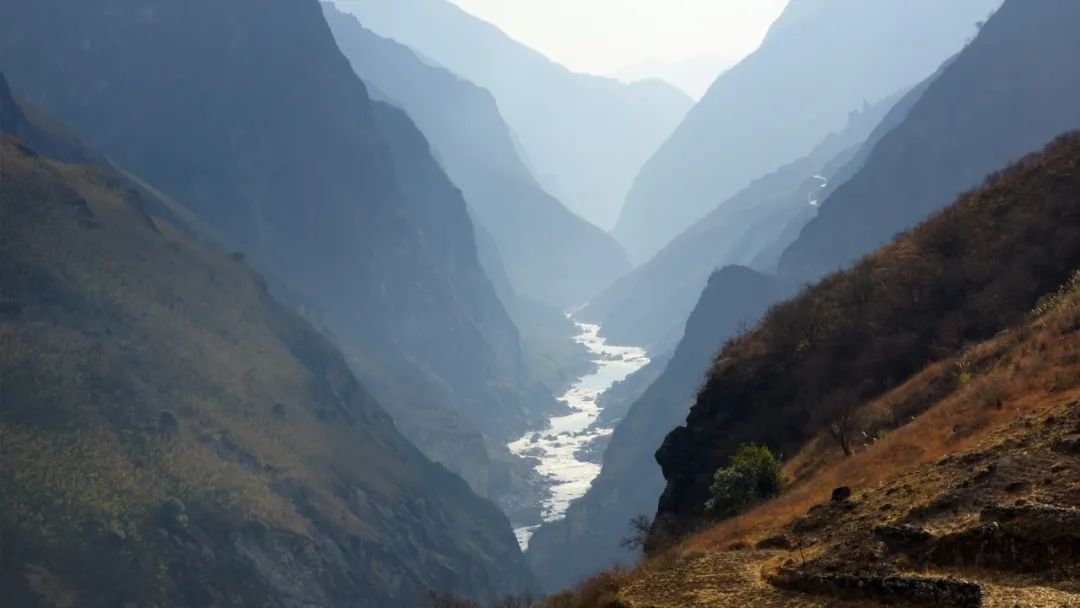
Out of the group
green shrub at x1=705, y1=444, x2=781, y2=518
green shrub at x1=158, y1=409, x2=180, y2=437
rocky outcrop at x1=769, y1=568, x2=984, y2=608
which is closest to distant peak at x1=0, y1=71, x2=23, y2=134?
green shrub at x1=158, y1=409, x2=180, y2=437

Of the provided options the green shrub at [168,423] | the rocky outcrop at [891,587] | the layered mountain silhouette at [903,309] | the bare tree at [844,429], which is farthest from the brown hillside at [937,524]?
the green shrub at [168,423]

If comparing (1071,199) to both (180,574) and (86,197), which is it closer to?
(180,574)

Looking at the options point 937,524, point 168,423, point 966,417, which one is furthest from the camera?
point 168,423

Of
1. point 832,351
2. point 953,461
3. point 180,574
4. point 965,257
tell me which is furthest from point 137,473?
point 953,461

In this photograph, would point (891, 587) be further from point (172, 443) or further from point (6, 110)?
point (6, 110)

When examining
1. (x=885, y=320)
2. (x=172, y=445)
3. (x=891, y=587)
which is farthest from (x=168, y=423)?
(x=891, y=587)

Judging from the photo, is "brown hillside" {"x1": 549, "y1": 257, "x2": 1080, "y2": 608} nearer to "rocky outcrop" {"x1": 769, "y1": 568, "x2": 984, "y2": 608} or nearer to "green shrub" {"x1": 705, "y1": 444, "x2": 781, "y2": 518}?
"rocky outcrop" {"x1": 769, "y1": 568, "x2": 984, "y2": 608}

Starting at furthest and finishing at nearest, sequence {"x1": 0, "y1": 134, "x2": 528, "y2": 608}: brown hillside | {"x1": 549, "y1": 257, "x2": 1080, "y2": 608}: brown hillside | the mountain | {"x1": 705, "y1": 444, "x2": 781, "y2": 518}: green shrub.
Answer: the mountain → {"x1": 0, "y1": 134, "x2": 528, "y2": 608}: brown hillside → {"x1": 705, "y1": 444, "x2": 781, "y2": 518}: green shrub → {"x1": 549, "y1": 257, "x2": 1080, "y2": 608}: brown hillside
